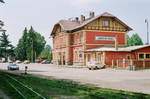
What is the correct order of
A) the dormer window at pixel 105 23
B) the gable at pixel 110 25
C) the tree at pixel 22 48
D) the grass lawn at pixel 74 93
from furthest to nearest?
1. the tree at pixel 22 48
2. the dormer window at pixel 105 23
3. the gable at pixel 110 25
4. the grass lawn at pixel 74 93

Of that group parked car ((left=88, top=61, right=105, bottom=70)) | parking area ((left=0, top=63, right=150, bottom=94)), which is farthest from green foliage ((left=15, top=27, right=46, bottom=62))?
parking area ((left=0, top=63, right=150, bottom=94))

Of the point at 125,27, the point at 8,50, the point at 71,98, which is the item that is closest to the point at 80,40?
the point at 125,27

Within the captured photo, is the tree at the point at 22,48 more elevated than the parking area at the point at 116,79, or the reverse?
the tree at the point at 22,48

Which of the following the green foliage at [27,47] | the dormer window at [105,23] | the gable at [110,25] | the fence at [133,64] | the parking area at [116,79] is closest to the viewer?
the parking area at [116,79]

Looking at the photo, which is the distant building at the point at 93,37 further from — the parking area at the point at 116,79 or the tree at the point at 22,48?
the tree at the point at 22,48

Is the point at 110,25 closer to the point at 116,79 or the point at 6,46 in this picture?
the point at 116,79

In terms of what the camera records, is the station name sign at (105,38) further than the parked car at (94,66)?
Yes

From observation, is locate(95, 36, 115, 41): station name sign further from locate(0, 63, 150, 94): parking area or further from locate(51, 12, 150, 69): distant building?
locate(0, 63, 150, 94): parking area

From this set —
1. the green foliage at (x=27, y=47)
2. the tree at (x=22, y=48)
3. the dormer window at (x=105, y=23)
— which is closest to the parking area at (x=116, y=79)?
the dormer window at (x=105, y=23)

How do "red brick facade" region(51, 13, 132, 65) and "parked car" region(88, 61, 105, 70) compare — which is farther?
"red brick facade" region(51, 13, 132, 65)

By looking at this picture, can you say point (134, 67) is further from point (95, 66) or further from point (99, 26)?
point (99, 26)

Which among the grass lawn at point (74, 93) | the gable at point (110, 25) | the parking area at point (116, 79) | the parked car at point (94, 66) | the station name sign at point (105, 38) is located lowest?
the grass lawn at point (74, 93)

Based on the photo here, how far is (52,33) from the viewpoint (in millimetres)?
96938

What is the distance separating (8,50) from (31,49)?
15.9 meters
